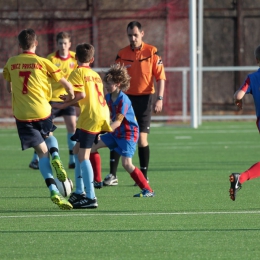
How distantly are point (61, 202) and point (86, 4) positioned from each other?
16.7 meters

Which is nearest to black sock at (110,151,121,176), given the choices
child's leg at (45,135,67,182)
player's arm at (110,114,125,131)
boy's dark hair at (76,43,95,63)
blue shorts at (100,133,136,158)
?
blue shorts at (100,133,136,158)

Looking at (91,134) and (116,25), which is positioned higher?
(116,25)

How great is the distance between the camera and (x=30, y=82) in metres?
8.22

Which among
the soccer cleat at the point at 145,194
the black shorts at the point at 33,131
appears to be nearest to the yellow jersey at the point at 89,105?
the black shorts at the point at 33,131

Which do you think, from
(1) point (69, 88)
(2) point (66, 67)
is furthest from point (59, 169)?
(2) point (66, 67)

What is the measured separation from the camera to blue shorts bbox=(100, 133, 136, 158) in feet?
29.5

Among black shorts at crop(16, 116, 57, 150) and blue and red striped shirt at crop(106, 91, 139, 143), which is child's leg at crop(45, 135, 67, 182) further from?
blue and red striped shirt at crop(106, 91, 139, 143)

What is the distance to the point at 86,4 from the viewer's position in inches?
938

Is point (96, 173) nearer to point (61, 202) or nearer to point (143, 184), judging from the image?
point (143, 184)

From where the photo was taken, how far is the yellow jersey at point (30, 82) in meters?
8.22

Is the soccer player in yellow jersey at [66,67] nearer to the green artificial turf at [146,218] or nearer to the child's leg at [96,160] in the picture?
the green artificial turf at [146,218]

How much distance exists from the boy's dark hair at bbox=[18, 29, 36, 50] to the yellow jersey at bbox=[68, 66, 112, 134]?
53cm

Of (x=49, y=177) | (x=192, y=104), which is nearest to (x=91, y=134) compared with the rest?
(x=49, y=177)

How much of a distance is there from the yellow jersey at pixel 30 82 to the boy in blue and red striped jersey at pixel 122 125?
2.33ft
